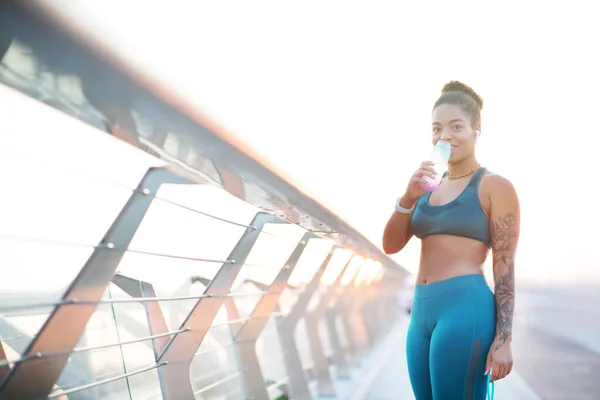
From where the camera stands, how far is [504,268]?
185 cm

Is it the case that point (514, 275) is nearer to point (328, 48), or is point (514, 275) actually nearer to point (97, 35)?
point (97, 35)

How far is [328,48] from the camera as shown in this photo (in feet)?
17.2

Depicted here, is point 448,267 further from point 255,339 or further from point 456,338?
point 255,339

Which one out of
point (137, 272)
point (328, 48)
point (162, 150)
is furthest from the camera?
point (328, 48)

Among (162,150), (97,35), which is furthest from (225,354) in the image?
(97,35)

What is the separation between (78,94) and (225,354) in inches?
122

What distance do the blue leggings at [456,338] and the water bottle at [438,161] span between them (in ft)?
0.91

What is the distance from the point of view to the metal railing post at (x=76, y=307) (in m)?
1.91

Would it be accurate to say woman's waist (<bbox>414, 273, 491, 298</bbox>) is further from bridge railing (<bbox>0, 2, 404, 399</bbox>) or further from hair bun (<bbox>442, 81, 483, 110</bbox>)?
bridge railing (<bbox>0, 2, 404, 399</bbox>)

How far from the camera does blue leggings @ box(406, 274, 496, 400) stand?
5.94ft

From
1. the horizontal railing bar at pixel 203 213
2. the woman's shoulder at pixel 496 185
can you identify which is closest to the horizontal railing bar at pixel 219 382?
the horizontal railing bar at pixel 203 213

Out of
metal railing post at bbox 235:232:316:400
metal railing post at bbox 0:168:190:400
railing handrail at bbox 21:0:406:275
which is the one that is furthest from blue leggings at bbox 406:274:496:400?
metal railing post at bbox 235:232:316:400

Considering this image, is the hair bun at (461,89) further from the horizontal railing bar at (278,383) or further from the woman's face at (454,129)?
the horizontal railing bar at (278,383)

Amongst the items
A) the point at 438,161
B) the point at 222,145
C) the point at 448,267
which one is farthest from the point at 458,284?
the point at 222,145
